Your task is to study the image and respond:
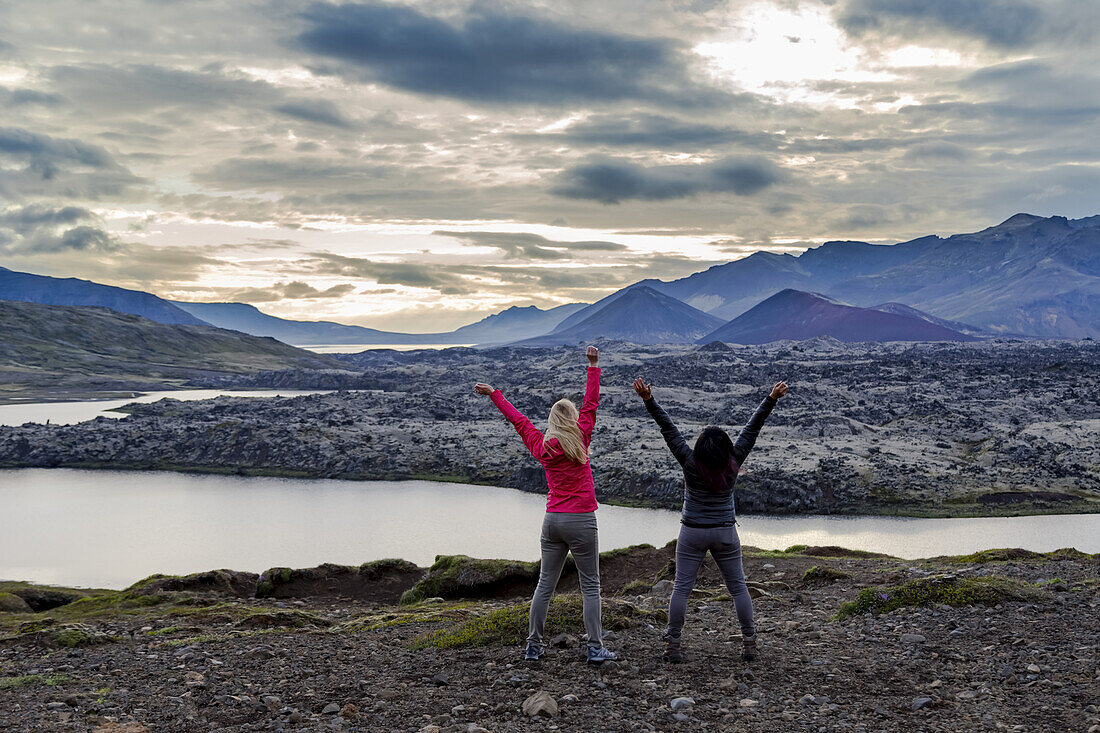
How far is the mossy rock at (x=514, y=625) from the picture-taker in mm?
12812

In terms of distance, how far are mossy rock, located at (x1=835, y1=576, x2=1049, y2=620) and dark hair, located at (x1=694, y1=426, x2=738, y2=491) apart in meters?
6.52

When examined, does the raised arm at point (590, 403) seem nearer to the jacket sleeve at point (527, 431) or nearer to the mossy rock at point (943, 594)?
the jacket sleeve at point (527, 431)

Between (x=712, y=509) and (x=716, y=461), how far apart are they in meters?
0.74

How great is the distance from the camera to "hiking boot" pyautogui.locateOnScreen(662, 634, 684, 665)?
11.5 meters

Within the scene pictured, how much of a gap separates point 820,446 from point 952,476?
15065 millimetres

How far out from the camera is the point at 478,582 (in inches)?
904

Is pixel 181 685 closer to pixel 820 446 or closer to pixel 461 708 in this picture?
pixel 461 708

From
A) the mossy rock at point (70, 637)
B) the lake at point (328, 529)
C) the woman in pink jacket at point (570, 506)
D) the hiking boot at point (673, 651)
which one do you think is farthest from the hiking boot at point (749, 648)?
the lake at point (328, 529)

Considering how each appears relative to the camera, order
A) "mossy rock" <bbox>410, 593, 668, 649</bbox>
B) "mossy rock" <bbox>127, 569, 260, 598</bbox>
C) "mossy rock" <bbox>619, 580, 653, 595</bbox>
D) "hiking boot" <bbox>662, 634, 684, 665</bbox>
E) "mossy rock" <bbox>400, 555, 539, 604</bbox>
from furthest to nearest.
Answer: "mossy rock" <bbox>127, 569, 260, 598</bbox> → "mossy rock" <bbox>400, 555, 539, 604</bbox> → "mossy rock" <bbox>619, 580, 653, 595</bbox> → "mossy rock" <bbox>410, 593, 668, 649</bbox> → "hiking boot" <bbox>662, 634, 684, 665</bbox>

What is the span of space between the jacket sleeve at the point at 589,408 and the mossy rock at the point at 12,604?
901 inches

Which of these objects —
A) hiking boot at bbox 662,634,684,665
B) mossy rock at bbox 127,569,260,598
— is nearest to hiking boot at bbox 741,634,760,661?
hiking boot at bbox 662,634,684,665

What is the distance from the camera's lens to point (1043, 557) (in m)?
22.9

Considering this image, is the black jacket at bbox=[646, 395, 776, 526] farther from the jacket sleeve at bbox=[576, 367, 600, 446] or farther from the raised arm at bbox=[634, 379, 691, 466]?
the jacket sleeve at bbox=[576, 367, 600, 446]

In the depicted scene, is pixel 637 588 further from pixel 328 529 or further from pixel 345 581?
pixel 328 529
